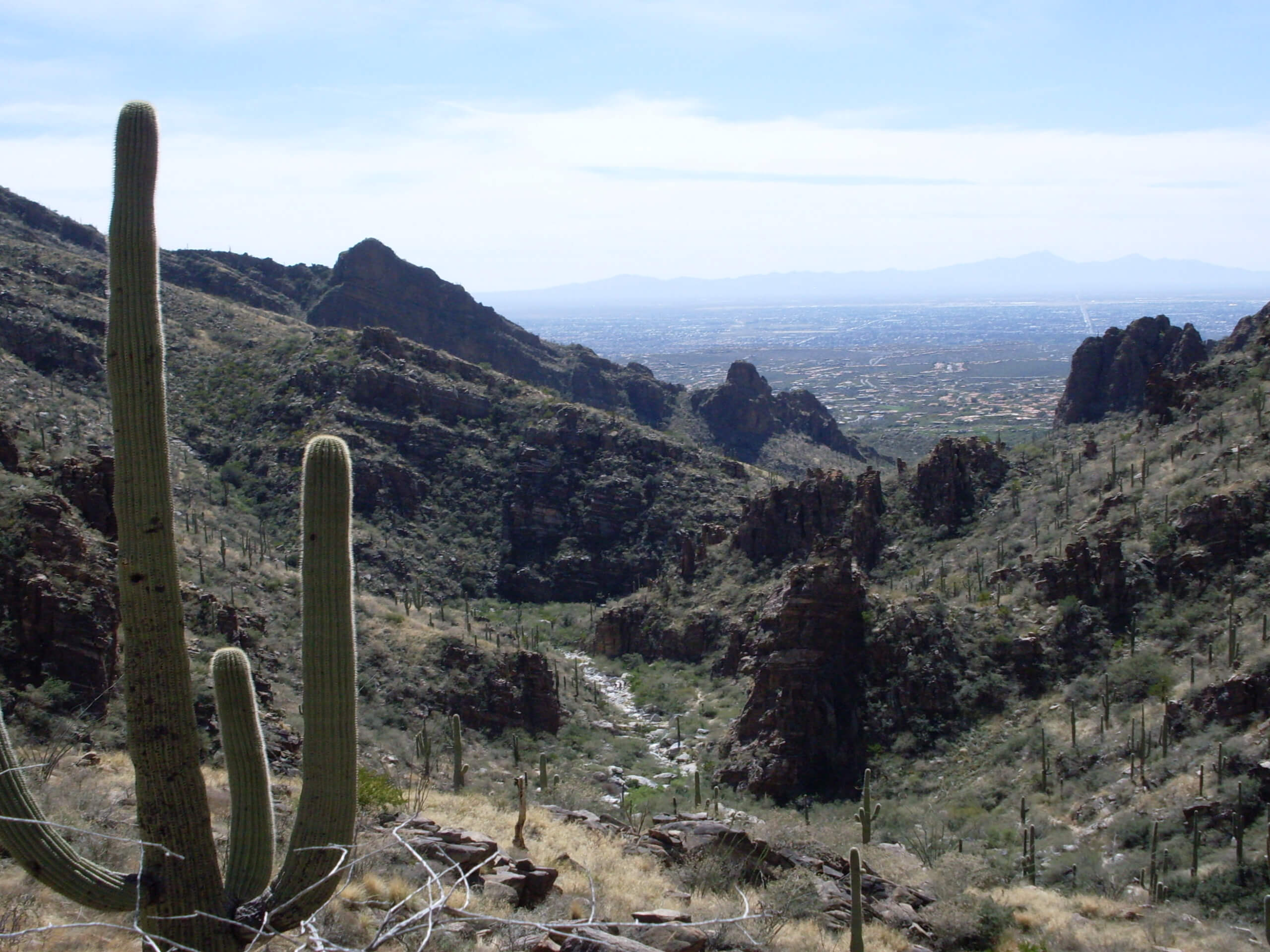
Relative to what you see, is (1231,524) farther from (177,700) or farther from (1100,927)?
(177,700)

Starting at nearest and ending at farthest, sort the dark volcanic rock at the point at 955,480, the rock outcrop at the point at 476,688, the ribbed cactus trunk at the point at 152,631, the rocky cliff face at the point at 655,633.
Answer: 1. the ribbed cactus trunk at the point at 152,631
2. the rock outcrop at the point at 476,688
3. the rocky cliff face at the point at 655,633
4. the dark volcanic rock at the point at 955,480

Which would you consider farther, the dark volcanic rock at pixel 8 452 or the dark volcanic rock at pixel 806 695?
the dark volcanic rock at pixel 806 695

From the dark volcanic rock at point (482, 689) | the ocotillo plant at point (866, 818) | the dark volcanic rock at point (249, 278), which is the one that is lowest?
the dark volcanic rock at point (482, 689)

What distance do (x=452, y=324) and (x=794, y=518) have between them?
50802 millimetres

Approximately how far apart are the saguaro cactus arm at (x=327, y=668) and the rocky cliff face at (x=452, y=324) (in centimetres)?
7180

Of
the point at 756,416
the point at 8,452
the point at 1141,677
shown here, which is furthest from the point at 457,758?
the point at 756,416

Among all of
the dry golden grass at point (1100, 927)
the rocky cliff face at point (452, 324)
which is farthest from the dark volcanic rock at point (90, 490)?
the rocky cliff face at point (452, 324)

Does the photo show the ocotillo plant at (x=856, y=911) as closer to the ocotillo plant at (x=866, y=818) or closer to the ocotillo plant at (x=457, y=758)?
the ocotillo plant at (x=866, y=818)

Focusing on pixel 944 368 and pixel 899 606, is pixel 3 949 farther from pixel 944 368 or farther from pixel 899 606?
pixel 944 368

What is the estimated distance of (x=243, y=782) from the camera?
22.8ft

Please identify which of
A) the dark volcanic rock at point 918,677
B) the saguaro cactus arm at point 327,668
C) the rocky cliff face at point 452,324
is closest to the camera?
the saguaro cactus arm at point 327,668

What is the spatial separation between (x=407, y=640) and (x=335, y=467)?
22.1m

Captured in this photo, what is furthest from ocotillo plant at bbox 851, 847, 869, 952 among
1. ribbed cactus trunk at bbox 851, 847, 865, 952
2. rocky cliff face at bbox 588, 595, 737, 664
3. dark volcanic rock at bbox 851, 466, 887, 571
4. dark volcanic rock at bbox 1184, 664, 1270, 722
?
dark volcanic rock at bbox 851, 466, 887, 571

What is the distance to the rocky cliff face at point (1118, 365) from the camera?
49812mm
